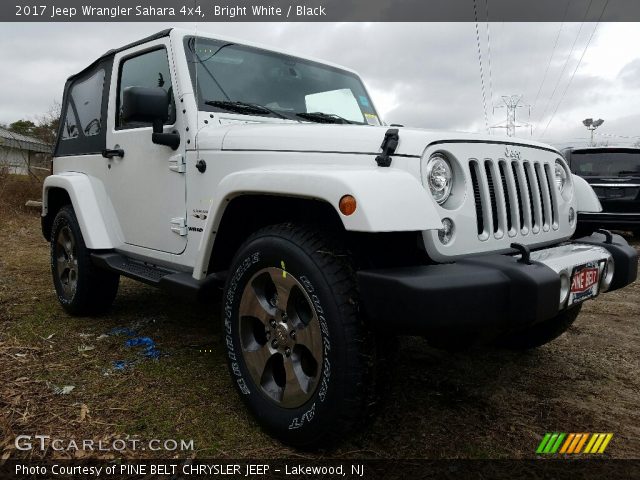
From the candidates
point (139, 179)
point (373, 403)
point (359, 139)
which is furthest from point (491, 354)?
point (139, 179)

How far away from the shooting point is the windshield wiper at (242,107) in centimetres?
301

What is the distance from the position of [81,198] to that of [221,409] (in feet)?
6.88

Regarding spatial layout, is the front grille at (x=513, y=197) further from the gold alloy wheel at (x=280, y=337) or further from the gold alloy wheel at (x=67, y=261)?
the gold alloy wheel at (x=67, y=261)

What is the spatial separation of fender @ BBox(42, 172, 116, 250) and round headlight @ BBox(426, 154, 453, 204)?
2.53m

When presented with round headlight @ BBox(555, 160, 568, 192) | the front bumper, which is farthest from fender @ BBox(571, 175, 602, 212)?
the front bumper

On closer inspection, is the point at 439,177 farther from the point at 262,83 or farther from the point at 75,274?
the point at 75,274

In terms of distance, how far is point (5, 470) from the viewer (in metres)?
2.13

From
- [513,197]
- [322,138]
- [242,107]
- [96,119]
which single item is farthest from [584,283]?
[96,119]

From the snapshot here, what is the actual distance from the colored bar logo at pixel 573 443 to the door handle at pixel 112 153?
120 inches

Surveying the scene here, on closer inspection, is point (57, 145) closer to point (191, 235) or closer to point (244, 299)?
point (191, 235)

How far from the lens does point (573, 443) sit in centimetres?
240

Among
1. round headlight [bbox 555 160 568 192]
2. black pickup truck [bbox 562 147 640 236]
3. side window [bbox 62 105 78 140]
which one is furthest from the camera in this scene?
black pickup truck [bbox 562 147 640 236]

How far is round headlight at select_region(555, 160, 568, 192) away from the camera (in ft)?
9.53

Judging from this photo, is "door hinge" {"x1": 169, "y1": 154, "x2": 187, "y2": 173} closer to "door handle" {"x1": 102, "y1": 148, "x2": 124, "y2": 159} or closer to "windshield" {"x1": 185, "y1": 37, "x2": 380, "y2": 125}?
"windshield" {"x1": 185, "y1": 37, "x2": 380, "y2": 125}
